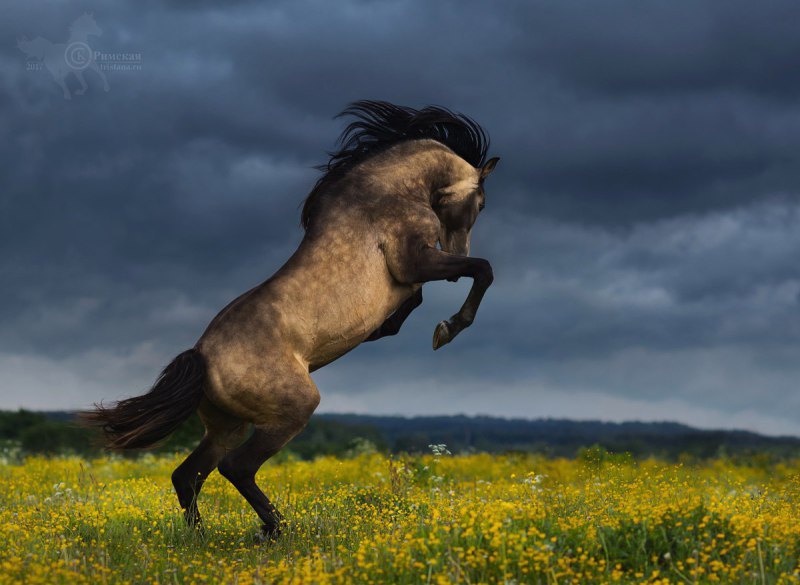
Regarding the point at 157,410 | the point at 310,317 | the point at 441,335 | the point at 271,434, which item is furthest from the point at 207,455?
the point at 441,335

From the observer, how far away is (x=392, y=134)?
30.9ft

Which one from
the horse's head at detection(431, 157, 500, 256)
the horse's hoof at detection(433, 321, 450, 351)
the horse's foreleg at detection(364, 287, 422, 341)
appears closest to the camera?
the horse's hoof at detection(433, 321, 450, 351)

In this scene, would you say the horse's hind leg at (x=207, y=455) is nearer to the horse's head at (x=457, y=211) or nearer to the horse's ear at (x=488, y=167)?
the horse's head at (x=457, y=211)

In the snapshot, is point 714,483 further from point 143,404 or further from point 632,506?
point 143,404

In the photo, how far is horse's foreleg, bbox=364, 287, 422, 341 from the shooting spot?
9109 mm

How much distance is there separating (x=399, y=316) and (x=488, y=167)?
2.02m

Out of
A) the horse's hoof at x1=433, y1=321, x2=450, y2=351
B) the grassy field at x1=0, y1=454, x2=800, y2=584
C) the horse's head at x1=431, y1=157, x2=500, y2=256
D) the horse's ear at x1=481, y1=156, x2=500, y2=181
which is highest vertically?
the horse's ear at x1=481, y1=156, x2=500, y2=181

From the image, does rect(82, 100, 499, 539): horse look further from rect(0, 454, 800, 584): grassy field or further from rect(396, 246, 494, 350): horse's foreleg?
rect(0, 454, 800, 584): grassy field

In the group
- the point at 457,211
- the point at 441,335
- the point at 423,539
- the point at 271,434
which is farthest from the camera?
the point at 457,211

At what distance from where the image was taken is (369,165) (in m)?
8.92

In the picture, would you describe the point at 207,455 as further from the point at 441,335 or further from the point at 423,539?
the point at 423,539

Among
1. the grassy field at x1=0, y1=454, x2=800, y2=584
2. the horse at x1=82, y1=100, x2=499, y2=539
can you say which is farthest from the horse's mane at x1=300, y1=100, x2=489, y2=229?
the grassy field at x1=0, y1=454, x2=800, y2=584

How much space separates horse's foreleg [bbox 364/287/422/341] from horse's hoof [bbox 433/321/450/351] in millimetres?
476

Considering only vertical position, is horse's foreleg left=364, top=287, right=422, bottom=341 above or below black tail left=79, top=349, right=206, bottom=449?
above
